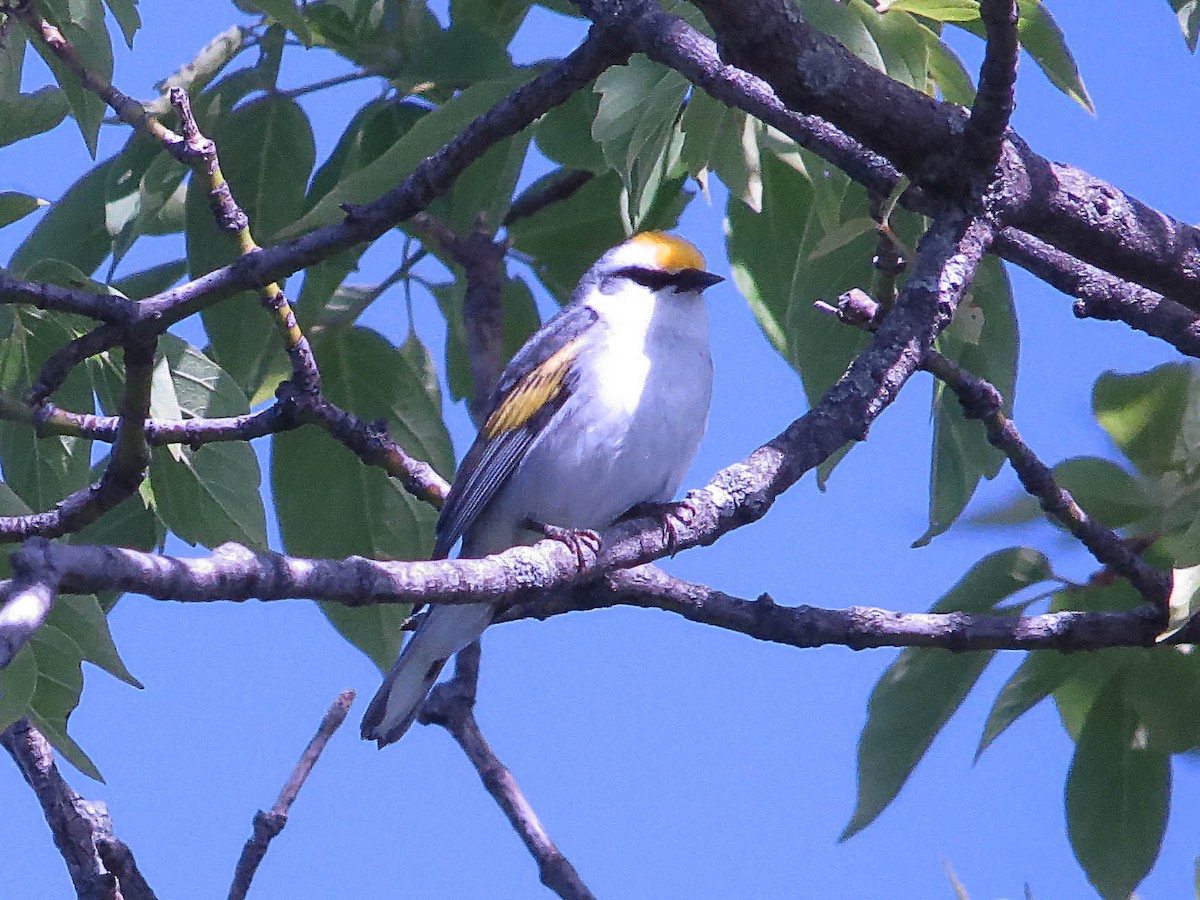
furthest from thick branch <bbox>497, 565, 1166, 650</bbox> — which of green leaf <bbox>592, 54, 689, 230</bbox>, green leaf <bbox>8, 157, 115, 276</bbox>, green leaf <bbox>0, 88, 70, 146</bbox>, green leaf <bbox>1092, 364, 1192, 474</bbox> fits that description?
green leaf <bbox>0, 88, 70, 146</bbox>

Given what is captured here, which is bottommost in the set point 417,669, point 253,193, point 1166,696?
point 1166,696

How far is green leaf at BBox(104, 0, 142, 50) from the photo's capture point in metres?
2.66

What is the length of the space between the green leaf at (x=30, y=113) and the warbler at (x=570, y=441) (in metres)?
1.27

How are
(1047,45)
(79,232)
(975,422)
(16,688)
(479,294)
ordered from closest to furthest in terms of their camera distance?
(16,688), (1047,45), (975,422), (79,232), (479,294)

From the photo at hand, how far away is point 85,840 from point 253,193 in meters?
1.48

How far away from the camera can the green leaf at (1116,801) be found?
2.77 m

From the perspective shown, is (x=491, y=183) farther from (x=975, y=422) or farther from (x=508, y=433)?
(x=975, y=422)

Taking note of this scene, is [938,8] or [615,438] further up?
[615,438]

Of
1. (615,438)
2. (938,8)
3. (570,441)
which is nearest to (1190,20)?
(938,8)

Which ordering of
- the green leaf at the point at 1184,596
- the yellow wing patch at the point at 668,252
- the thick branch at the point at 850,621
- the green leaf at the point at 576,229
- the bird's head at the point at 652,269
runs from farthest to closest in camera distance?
the yellow wing patch at the point at 668,252, the bird's head at the point at 652,269, the green leaf at the point at 576,229, the thick branch at the point at 850,621, the green leaf at the point at 1184,596

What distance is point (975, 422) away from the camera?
9.64 ft

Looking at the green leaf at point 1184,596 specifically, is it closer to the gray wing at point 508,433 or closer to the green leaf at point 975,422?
the green leaf at point 975,422

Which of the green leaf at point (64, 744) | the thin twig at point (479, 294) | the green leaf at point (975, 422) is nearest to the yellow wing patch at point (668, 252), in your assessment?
the thin twig at point (479, 294)

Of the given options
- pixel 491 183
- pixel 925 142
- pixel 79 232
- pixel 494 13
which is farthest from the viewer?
pixel 494 13
